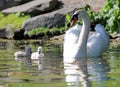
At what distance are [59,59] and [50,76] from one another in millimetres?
4609

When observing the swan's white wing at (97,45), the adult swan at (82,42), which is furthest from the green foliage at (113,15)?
the swan's white wing at (97,45)

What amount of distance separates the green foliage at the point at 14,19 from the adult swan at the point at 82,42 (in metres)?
13.1

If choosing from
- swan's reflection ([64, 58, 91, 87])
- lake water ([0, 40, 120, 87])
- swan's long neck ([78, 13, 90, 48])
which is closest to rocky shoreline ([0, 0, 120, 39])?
swan's long neck ([78, 13, 90, 48])

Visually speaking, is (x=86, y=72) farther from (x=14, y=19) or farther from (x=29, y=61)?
(x=14, y=19)

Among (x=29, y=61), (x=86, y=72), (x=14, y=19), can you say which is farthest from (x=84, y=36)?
(x=14, y=19)

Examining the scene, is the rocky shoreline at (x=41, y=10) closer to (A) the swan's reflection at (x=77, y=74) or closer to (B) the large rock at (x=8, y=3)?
(B) the large rock at (x=8, y=3)

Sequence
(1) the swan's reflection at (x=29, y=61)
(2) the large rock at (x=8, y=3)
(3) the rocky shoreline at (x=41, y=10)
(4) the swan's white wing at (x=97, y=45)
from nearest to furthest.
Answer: (1) the swan's reflection at (x=29, y=61), (4) the swan's white wing at (x=97, y=45), (3) the rocky shoreline at (x=41, y=10), (2) the large rock at (x=8, y=3)

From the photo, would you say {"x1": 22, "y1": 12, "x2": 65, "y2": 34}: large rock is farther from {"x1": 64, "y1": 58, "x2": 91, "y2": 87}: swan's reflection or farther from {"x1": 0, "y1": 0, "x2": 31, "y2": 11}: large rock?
{"x1": 64, "y1": 58, "x2": 91, "y2": 87}: swan's reflection

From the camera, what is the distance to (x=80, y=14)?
1664 cm

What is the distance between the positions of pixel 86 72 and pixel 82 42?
13.2 ft

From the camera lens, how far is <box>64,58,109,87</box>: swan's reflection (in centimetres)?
977

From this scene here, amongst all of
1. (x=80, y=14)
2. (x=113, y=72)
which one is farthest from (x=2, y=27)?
(x=113, y=72)

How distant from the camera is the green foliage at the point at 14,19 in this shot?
3033 cm

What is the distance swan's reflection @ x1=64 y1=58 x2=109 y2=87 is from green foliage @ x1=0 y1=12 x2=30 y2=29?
15063 mm
